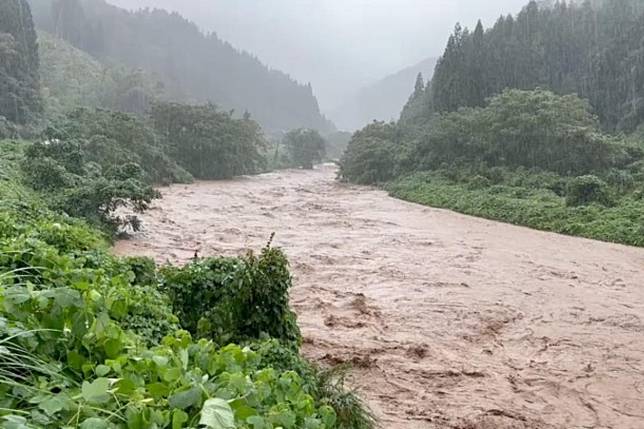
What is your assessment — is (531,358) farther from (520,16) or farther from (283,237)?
(520,16)

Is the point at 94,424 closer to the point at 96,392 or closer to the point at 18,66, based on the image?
the point at 96,392

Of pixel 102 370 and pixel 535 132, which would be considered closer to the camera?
pixel 102 370

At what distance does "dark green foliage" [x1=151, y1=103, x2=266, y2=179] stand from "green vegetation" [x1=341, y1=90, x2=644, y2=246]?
332 inches

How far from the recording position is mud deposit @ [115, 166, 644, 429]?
6082 millimetres

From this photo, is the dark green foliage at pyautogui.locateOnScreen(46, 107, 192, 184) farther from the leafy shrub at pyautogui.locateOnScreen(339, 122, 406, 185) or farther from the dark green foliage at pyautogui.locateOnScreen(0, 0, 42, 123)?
the leafy shrub at pyautogui.locateOnScreen(339, 122, 406, 185)

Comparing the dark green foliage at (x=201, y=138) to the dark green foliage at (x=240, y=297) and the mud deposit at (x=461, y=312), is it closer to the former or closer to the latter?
the mud deposit at (x=461, y=312)

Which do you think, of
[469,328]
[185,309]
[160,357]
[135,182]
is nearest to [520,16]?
[135,182]

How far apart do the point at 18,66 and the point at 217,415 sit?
44.4m

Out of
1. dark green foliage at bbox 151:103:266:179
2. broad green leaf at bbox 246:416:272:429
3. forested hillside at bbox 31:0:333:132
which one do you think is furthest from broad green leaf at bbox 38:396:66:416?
forested hillside at bbox 31:0:333:132

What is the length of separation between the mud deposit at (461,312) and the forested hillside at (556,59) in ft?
82.3

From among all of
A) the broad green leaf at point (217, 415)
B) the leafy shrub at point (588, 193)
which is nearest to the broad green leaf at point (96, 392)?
the broad green leaf at point (217, 415)

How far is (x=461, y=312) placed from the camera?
365 inches

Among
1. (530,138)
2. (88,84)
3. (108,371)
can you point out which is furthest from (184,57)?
(108,371)

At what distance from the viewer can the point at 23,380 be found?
69.1 inches
